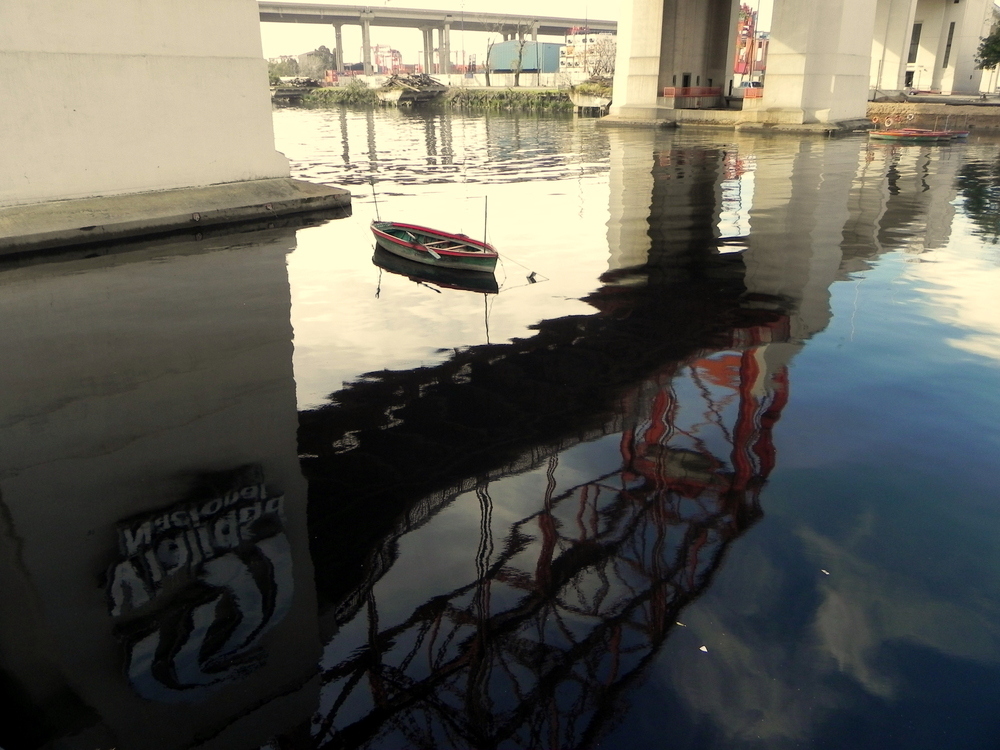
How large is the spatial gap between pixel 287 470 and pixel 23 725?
13.5 feet

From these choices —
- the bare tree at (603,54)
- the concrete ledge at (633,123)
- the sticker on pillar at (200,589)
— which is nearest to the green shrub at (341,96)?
the bare tree at (603,54)

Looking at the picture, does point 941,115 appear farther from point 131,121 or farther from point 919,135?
point 131,121

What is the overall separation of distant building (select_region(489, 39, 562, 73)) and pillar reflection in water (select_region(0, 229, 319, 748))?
177110 millimetres

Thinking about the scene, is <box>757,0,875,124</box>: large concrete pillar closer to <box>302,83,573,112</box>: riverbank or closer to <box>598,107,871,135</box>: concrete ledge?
<box>598,107,871,135</box>: concrete ledge

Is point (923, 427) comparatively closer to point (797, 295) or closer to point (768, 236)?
point (797, 295)

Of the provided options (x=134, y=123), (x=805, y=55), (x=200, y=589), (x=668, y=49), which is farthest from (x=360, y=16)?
(x=200, y=589)

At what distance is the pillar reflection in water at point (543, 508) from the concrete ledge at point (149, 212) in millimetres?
13958

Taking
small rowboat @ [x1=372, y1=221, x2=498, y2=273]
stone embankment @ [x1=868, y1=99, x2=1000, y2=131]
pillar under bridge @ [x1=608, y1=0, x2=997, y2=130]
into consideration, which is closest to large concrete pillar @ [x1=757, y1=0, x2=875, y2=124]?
pillar under bridge @ [x1=608, y1=0, x2=997, y2=130]

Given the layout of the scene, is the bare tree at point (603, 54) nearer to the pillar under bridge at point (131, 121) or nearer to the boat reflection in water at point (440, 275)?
the pillar under bridge at point (131, 121)

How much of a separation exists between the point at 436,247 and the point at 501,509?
12.2 meters

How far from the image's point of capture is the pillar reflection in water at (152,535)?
6.04m

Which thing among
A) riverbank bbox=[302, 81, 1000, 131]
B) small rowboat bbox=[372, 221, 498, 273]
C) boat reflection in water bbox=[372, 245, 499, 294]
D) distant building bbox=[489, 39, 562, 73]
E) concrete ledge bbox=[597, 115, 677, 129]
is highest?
distant building bbox=[489, 39, 562, 73]

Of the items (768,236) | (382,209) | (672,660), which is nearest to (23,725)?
(672,660)

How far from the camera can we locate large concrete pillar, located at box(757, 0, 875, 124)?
5866cm
